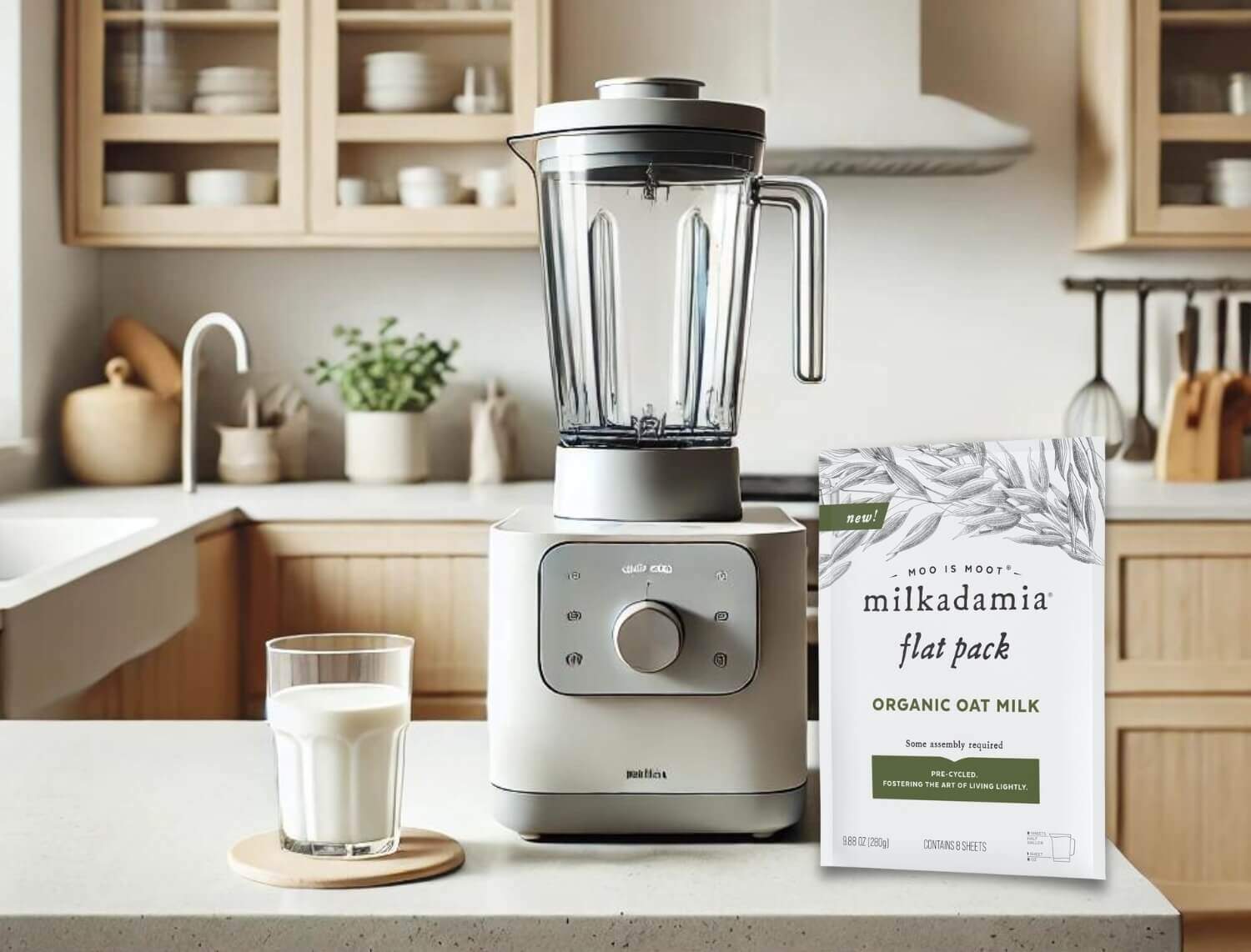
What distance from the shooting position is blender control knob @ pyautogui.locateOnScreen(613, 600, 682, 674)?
818 mm

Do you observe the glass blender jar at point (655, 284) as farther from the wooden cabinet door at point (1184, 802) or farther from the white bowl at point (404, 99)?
the white bowl at point (404, 99)

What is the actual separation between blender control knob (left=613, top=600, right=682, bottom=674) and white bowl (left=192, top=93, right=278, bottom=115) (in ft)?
8.03

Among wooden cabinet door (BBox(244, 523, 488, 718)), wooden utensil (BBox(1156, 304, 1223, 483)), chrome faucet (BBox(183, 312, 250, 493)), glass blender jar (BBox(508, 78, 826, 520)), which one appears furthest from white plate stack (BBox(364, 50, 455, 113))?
glass blender jar (BBox(508, 78, 826, 520))

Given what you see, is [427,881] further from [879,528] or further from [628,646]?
[879,528]

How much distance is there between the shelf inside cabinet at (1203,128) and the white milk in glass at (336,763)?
2634 mm

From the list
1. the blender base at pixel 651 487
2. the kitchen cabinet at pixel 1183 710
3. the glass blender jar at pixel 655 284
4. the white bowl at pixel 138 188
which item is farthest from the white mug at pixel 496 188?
the blender base at pixel 651 487

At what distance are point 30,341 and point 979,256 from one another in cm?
202

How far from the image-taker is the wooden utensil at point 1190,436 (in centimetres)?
314

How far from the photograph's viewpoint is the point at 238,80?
3004mm

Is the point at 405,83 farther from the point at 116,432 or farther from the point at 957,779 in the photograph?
the point at 957,779

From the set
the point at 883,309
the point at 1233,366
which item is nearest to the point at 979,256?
the point at 883,309

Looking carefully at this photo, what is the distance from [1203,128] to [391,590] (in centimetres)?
184

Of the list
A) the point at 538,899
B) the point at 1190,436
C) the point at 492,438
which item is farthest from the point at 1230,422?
the point at 538,899

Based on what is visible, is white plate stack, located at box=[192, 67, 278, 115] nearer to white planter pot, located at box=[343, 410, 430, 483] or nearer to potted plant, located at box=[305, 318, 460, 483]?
potted plant, located at box=[305, 318, 460, 483]
